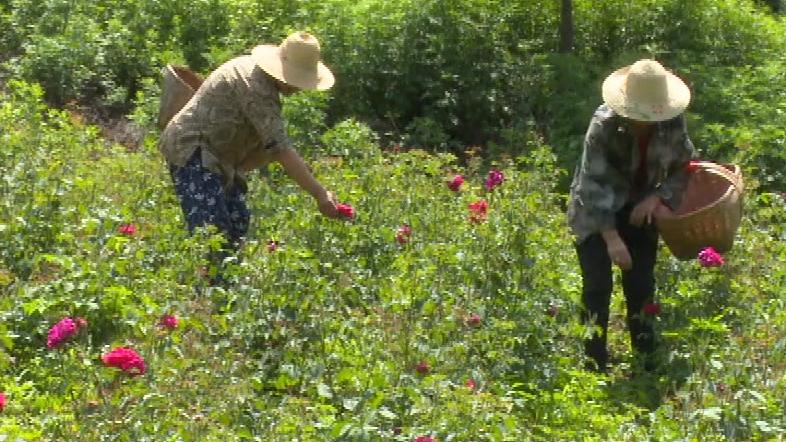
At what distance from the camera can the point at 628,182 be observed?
19.1ft

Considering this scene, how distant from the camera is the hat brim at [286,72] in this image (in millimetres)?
5984

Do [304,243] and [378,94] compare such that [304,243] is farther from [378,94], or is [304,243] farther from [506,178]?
[378,94]

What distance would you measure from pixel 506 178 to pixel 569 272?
530mm

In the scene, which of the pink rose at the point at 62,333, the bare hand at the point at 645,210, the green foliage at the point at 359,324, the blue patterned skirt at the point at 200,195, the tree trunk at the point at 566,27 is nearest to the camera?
the pink rose at the point at 62,333

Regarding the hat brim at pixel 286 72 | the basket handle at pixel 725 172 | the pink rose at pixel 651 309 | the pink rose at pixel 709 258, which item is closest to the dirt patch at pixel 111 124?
the hat brim at pixel 286 72

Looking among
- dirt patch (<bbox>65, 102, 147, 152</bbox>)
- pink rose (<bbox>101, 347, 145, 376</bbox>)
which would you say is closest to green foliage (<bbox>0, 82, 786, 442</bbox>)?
pink rose (<bbox>101, 347, 145, 376</bbox>)

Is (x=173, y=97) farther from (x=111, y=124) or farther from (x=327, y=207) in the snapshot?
(x=111, y=124)

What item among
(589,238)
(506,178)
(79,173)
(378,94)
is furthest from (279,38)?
(589,238)

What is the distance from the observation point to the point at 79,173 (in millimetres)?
7512

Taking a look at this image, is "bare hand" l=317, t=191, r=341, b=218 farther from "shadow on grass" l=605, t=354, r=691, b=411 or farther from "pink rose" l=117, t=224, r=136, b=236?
"shadow on grass" l=605, t=354, r=691, b=411

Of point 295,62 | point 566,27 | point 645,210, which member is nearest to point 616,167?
point 645,210

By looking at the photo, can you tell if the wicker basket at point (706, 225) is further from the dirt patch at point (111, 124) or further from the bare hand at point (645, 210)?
the dirt patch at point (111, 124)

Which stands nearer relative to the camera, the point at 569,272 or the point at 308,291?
the point at 308,291

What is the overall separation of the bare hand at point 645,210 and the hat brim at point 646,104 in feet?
1.33
